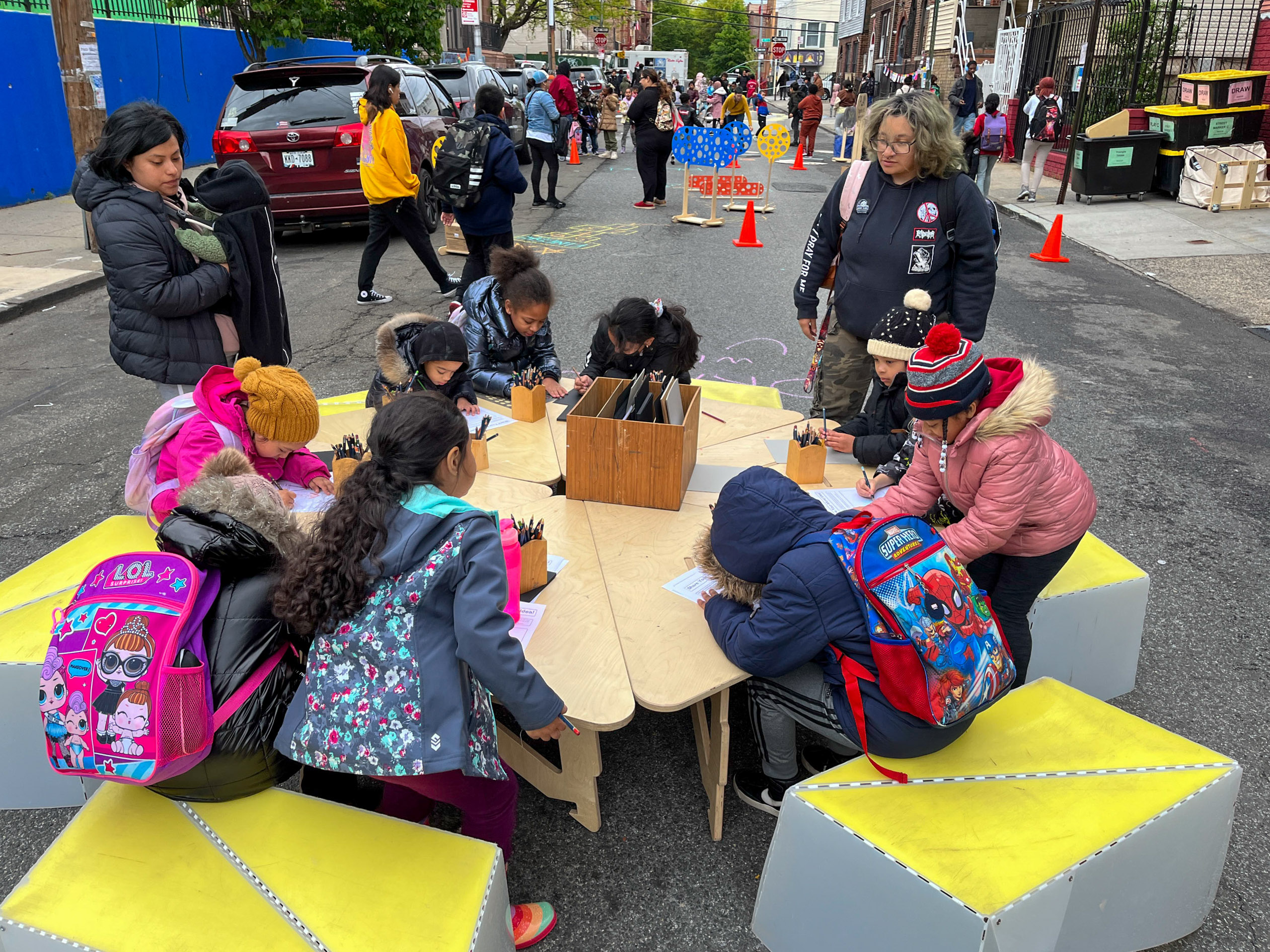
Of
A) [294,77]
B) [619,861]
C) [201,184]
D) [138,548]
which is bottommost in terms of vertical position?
[619,861]

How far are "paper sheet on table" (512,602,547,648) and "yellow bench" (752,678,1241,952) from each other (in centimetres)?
86

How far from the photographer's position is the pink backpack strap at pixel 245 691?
2.06 m

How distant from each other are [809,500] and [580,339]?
5.30 m

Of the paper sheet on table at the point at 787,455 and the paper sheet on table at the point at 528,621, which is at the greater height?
the paper sheet on table at the point at 787,455

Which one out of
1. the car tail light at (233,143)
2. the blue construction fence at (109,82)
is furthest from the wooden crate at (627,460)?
the blue construction fence at (109,82)

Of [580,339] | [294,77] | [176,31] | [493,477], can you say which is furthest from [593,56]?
[493,477]

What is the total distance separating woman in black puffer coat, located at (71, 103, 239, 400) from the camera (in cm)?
357

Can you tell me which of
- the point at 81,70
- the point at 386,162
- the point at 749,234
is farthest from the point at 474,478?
the point at 81,70

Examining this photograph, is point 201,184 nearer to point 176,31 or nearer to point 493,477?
point 493,477

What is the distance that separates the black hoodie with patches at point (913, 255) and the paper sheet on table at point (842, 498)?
1030 millimetres

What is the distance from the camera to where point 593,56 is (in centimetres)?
5747

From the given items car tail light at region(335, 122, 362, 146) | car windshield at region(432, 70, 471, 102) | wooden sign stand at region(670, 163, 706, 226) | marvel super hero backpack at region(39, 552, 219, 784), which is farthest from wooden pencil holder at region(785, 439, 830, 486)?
car windshield at region(432, 70, 471, 102)

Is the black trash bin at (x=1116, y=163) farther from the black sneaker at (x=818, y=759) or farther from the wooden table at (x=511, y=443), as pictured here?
the black sneaker at (x=818, y=759)

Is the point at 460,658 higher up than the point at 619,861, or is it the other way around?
the point at 460,658
